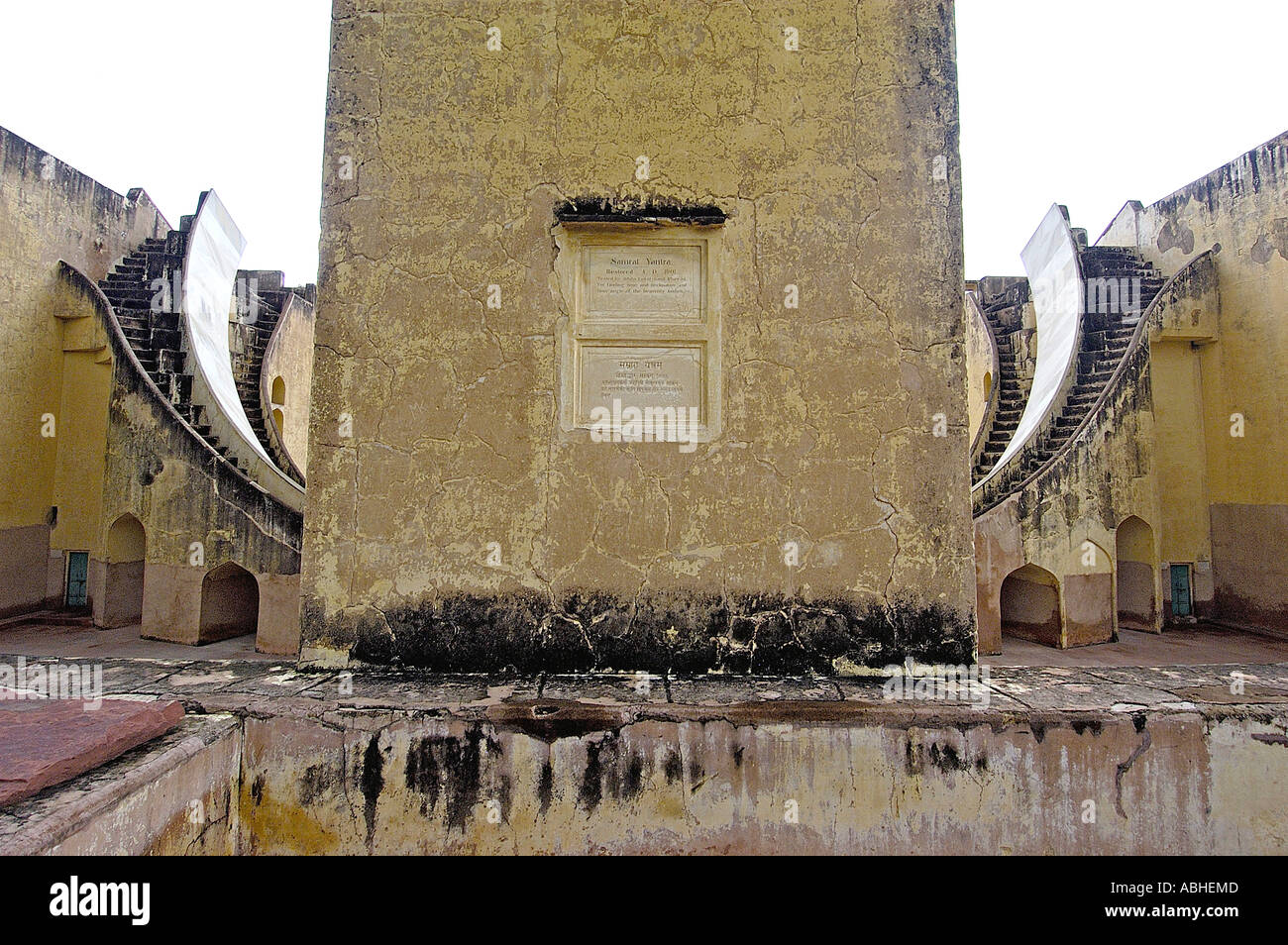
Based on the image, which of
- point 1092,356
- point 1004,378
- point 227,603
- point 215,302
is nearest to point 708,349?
point 227,603

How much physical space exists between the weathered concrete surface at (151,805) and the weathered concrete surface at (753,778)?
0.14m

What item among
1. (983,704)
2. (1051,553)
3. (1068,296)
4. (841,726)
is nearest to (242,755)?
(841,726)

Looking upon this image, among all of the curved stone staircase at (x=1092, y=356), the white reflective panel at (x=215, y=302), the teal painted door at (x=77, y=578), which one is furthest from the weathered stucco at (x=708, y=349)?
the teal painted door at (x=77, y=578)

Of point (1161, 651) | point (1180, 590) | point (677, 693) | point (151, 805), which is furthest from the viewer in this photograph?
point (1180, 590)

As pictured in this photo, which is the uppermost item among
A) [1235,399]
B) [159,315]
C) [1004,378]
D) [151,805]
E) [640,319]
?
[159,315]

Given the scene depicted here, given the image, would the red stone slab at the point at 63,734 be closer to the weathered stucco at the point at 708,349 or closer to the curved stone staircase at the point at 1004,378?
the weathered stucco at the point at 708,349

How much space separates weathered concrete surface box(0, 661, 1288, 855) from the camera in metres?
2.89

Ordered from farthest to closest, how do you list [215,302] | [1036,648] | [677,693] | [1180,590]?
1. [215,302]
2. [1180,590]
3. [1036,648]
4. [677,693]

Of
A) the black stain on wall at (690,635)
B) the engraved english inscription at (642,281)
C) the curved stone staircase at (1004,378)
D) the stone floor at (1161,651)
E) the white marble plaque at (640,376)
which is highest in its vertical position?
the curved stone staircase at (1004,378)

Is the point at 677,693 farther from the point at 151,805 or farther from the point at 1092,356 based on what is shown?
the point at 1092,356

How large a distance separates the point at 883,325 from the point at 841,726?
1940 mm

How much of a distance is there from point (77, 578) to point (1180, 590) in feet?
45.2

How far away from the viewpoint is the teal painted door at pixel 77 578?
865cm

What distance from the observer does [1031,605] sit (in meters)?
7.06
